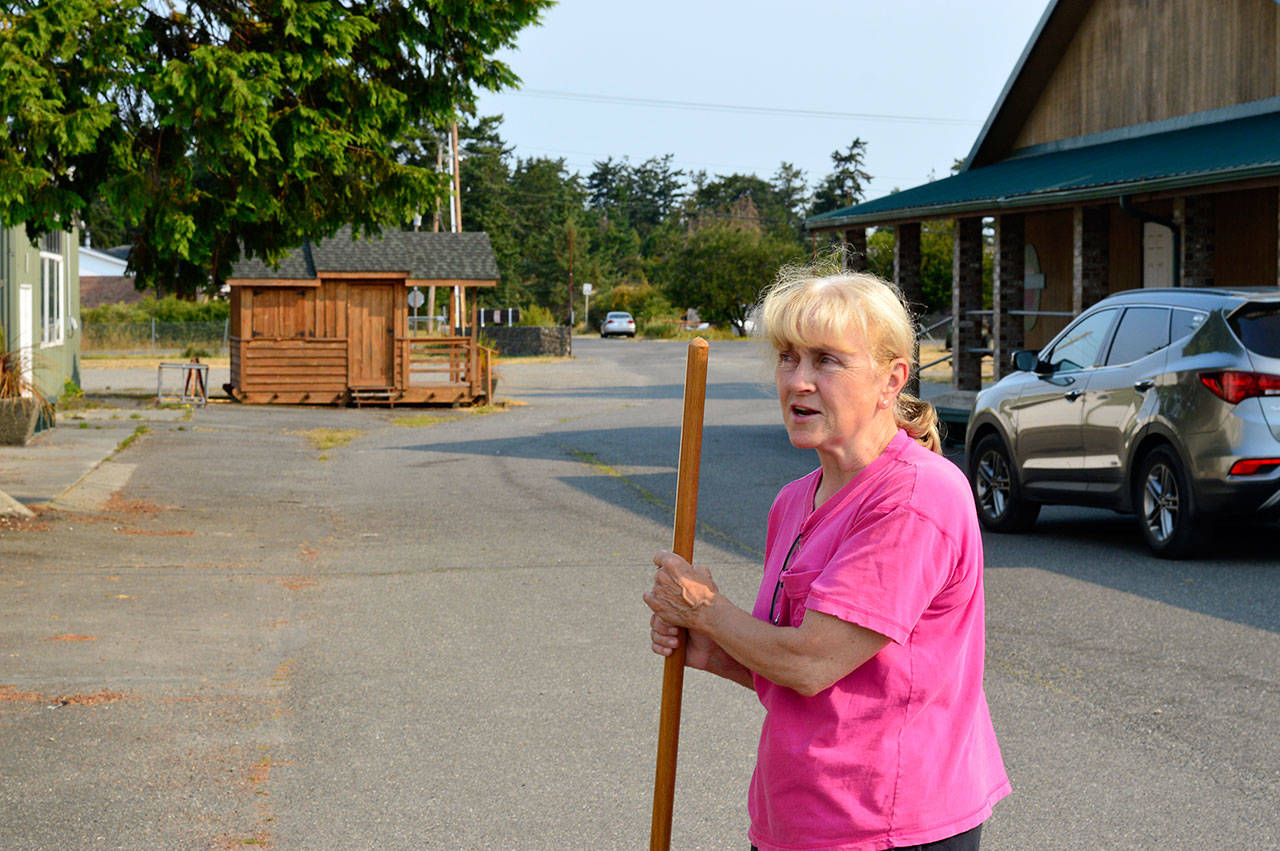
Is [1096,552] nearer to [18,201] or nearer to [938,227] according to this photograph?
[18,201]

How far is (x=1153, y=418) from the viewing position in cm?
1026

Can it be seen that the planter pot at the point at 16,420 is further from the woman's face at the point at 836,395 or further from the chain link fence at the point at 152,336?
the chain link fence at the point at 152,336

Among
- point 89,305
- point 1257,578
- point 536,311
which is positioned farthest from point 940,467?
point 89,305

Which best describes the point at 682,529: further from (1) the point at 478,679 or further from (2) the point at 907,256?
(2) the point at 907,256

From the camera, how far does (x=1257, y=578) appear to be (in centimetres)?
948

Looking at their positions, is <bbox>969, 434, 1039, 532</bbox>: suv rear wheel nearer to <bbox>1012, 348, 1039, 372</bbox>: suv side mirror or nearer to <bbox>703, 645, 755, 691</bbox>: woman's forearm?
<bbox>1012, 348, 1039, 372</bbox>: suv side mirror

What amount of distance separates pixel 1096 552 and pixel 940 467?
867cm

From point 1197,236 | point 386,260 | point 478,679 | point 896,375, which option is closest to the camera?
point 896,375

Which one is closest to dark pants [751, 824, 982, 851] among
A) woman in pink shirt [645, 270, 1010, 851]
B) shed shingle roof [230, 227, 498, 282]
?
woman in pink shirt [645, 270, 1010, 851]

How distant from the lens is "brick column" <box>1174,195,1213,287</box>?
1659 centimetres

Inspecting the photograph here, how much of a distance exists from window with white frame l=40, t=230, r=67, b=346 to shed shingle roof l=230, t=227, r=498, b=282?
3222 millimetres

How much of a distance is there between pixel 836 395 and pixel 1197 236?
15298 mm

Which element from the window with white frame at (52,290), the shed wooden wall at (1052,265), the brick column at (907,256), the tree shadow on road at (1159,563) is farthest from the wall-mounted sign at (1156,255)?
the window with white frame at (52,290)

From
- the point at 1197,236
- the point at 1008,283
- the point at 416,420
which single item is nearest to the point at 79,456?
the point at 416,420
